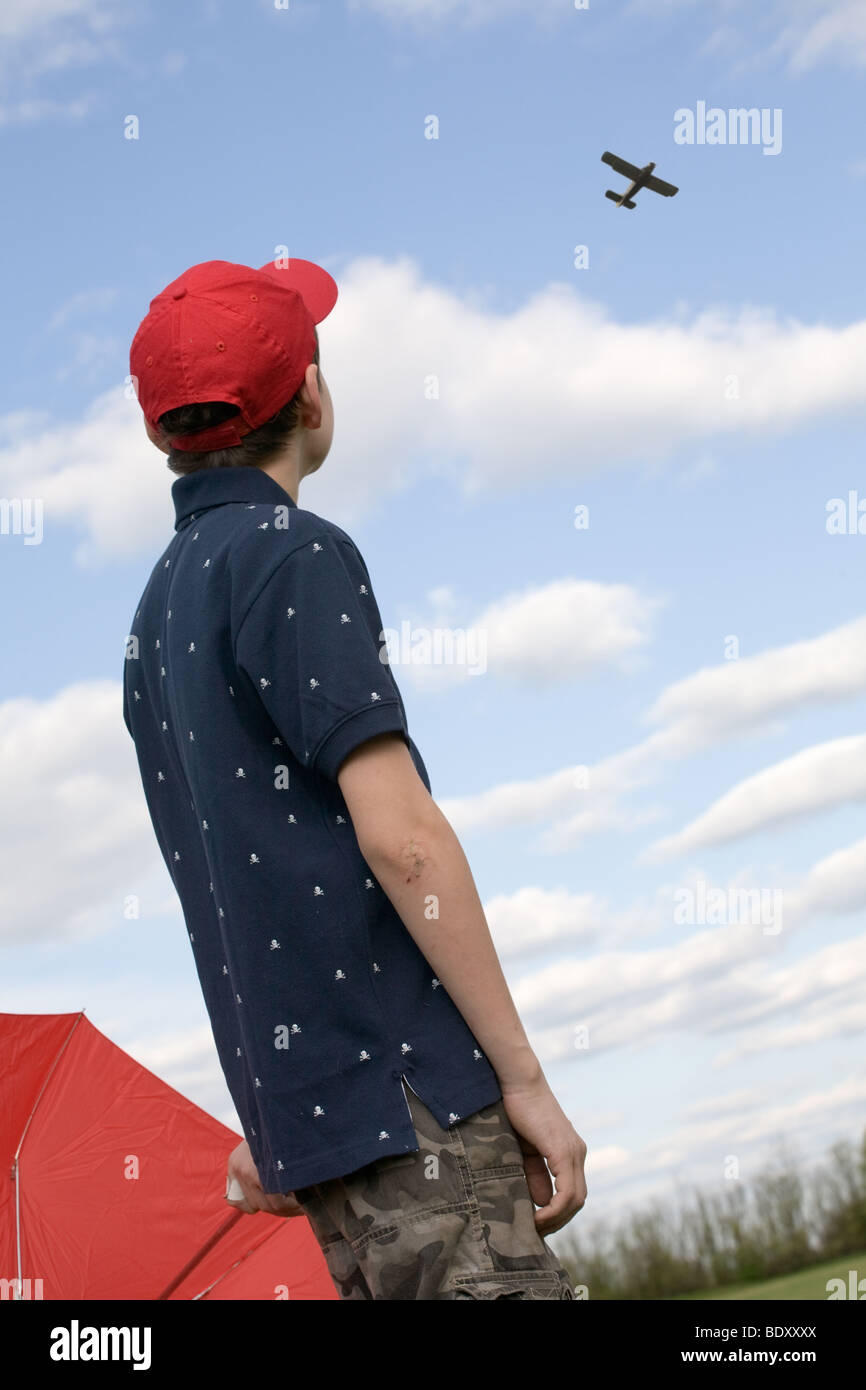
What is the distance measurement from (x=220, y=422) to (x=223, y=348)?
0.12 m

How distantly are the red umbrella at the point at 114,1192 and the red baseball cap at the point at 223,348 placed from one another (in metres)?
2.04

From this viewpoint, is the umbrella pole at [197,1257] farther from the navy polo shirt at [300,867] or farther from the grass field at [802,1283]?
the grass field at [802,1283]

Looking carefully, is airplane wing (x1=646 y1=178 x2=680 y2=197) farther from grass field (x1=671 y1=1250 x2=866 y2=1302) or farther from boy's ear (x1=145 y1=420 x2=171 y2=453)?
boy's ear (x1=145 y1=420 x2=171 y2=453)

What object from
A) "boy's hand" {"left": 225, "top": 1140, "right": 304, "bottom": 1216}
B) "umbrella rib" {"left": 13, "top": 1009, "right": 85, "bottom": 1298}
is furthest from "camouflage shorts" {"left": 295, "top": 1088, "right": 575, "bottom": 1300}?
"umbrella rib" {"left": 13, "top": 1009, "right": 85, "bottom": 1298}

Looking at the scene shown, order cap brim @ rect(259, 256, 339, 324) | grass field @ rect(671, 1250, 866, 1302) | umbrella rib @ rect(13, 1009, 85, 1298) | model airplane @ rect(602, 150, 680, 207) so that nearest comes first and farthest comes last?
cap brim @ rect(259, 256, 339, 324) < umbrella rib @ rect(13, 1009, 85, 1298) < grass field @ rect(671, 1250, 866, 1302) < model airplane @ rect(602, 150, 680, 207)

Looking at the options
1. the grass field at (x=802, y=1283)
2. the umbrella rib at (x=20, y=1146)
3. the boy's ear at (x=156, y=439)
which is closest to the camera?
the boy's ear at (x=156, y=439)

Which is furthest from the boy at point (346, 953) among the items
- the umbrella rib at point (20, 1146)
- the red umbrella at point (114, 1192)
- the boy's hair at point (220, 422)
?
the umbrella rib at point (20, 1146)

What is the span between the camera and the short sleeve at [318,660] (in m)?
1.81

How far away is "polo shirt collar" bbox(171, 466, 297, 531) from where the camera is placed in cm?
212

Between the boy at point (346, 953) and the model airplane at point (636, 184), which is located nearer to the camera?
the boy at point (346, 953)

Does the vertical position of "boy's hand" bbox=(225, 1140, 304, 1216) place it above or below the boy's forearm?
below

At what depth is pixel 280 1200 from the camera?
2.07 m
